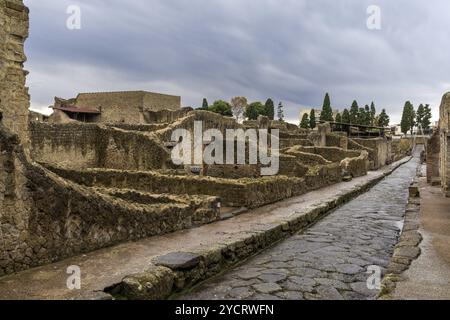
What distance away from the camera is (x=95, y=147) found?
17609 millimetres

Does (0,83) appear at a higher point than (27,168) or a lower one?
higher

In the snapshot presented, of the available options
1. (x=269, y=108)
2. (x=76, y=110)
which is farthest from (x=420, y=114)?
(x=76, y=110)

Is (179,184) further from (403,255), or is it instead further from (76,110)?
(76,110)

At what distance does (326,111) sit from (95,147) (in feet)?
213

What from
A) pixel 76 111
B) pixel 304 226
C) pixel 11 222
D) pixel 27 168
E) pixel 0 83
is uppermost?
pixel 76 111

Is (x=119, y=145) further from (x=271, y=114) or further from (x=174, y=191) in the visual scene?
(x=271, y=114)

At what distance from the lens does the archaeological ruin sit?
5547 millimetres

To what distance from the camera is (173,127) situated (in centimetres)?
1952

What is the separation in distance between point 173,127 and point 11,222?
563 inches

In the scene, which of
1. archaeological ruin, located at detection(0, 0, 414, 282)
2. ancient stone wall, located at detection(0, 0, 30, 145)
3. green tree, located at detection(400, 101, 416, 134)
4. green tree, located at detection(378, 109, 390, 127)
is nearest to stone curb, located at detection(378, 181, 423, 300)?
archaeological ruin, located at detection(0, 0, 414, 282)

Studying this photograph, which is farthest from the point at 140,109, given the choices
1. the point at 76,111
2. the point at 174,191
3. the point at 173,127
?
the point at 174,191

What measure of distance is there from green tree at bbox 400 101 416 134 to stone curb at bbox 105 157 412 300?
94.8 m

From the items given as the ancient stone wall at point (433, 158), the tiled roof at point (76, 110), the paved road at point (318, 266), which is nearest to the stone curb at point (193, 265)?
the paved road at point (318, 266)

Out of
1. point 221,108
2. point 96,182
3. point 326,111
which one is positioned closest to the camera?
point 96,182
